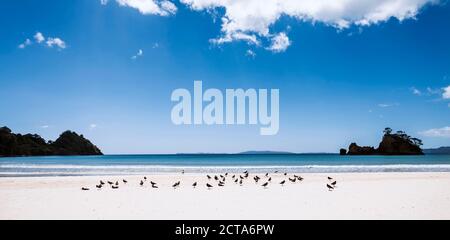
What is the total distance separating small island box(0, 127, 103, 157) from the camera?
113250mm

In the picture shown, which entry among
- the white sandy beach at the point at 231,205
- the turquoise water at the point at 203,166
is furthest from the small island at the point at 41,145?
the white sandy beach at the point at 231,205

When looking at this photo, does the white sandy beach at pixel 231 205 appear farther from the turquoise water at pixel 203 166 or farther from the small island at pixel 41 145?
the small island at pixel 41 145

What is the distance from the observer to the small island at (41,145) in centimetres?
11325

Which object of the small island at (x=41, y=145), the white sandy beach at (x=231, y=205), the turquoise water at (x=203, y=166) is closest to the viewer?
the white sandy beach at (x=231, y=205)

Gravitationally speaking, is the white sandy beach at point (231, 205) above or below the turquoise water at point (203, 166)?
above

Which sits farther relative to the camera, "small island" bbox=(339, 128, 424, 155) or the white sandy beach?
"small island" bbox=(339, 128, 424, 155)

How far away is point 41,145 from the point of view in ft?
451

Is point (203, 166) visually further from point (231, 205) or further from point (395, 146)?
point (395, 146)

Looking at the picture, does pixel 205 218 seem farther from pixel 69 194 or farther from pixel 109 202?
pixel 69 194

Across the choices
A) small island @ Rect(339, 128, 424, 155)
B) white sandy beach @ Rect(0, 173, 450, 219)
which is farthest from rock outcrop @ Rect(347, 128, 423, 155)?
white sandy beach @ Rect(0, 173, 450, 219)

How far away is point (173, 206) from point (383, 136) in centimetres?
12192

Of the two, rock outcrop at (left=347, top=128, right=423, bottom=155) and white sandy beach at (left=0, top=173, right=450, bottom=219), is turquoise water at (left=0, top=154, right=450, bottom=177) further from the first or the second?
Result: rock outcrop at (left=347, top=128, right=423, bottom=155)
